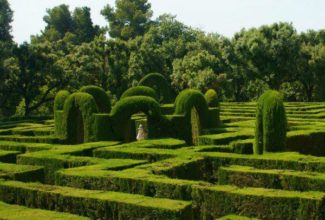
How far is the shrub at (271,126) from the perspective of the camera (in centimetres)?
1827

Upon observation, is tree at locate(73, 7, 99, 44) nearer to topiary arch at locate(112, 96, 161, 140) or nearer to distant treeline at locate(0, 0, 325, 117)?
distant treeline at locate(0, 0, 325, 117)

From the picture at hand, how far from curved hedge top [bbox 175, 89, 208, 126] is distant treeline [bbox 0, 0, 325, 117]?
1985 centimetres

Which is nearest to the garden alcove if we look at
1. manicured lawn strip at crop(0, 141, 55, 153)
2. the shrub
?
manicured lawn strip at crop(0, 141, 55, 153)

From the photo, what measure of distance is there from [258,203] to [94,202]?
151 inches

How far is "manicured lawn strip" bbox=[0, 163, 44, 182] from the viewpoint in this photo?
1529 centimetres

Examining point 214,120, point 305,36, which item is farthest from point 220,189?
point 305,36

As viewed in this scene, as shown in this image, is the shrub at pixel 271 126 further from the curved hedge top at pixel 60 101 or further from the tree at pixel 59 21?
the tree at pixel 59 21

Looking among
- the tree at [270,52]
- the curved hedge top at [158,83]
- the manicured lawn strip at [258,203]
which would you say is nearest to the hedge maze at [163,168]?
the manicured lawn strip at [258,203]

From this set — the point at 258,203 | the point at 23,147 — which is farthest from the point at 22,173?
the point at 258,203

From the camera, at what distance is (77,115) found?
25219mm

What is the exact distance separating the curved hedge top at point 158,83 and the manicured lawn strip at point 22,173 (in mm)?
21795

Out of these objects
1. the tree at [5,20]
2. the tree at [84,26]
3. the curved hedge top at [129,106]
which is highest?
the tree at [84,26]

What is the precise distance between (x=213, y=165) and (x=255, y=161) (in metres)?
1.48

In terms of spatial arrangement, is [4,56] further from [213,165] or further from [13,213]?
[13,213]
